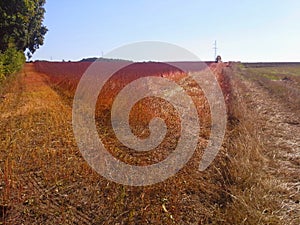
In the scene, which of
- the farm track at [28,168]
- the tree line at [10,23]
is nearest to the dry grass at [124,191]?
the farm track at [28,168]

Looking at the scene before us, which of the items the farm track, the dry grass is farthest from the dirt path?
the farm track

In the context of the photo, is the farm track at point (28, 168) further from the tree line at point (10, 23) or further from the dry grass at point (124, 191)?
the tree line at point (10, 23)

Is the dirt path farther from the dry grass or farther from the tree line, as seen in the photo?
the tree line

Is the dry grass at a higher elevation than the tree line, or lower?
lower

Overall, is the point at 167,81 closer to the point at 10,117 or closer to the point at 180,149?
the point at 10,117

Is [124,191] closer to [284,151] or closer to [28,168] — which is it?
[28,168]

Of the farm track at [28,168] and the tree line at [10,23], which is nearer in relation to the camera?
the farm track at [28,168]

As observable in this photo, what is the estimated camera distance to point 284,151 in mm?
5238

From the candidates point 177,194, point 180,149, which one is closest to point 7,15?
point 180,149

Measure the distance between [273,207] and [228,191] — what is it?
1.69 ft

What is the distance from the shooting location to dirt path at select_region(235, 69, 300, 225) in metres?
3.28

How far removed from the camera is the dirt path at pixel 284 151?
129 inches

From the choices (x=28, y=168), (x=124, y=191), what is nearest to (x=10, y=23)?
(x=28, y=168)

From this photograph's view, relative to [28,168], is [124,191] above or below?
below
